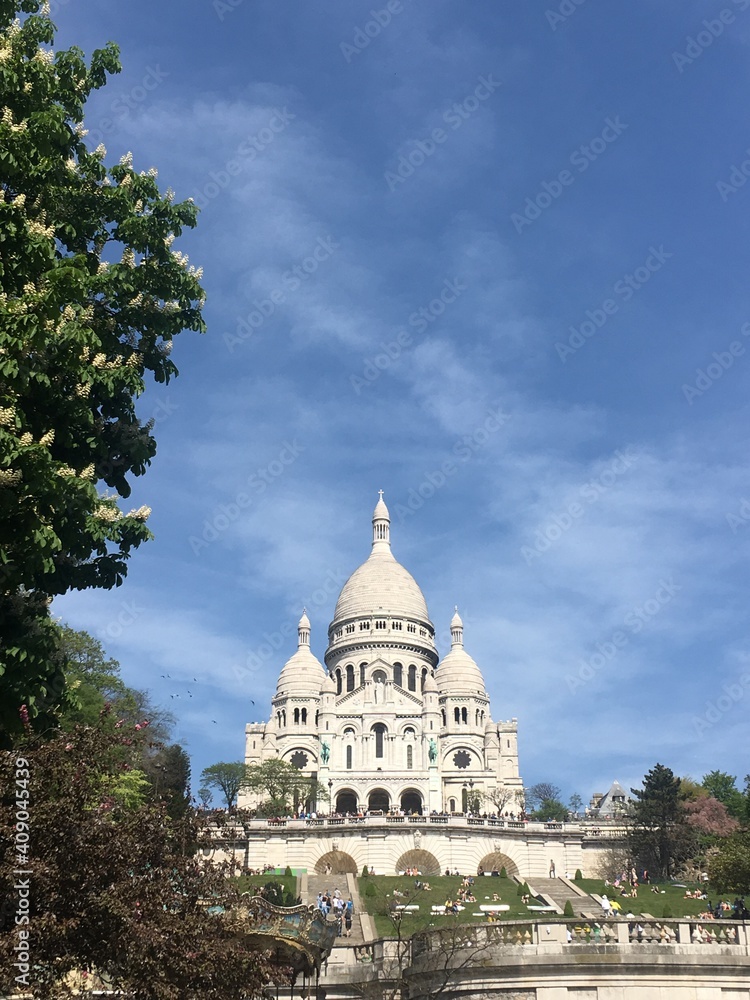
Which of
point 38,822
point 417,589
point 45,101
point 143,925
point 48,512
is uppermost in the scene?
point 417,589

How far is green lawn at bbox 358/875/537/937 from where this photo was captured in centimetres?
4044

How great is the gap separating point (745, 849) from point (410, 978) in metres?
27.6

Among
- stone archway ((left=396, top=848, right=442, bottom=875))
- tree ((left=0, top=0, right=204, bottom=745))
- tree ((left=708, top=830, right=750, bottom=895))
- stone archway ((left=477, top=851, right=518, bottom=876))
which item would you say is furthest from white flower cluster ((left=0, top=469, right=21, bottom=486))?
stone archway ((left=477, top=851, right=518, bottom=876))

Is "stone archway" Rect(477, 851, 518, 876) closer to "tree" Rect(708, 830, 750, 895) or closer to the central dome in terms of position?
"tree" Rect(708, 830, 750, 895)

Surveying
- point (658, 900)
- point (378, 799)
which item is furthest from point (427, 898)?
point (378, 799)

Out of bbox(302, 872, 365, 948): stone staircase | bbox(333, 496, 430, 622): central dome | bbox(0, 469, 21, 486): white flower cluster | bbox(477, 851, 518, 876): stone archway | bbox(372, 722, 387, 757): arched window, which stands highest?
bbox(333, 496, 430, 622): central dome

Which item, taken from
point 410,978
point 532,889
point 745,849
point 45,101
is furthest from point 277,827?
point 45,101

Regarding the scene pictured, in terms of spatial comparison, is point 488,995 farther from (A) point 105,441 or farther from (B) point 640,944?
(A) point 105,441

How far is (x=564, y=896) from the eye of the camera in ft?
167

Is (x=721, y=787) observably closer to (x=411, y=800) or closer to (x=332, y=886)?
(x=411, y=800)

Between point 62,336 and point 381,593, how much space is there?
94532mm

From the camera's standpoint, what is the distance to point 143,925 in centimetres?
1417

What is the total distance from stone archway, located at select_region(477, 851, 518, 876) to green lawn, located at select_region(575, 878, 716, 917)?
5993mm

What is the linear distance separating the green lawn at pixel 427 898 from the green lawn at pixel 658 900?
4120 millimetres
